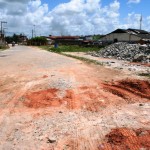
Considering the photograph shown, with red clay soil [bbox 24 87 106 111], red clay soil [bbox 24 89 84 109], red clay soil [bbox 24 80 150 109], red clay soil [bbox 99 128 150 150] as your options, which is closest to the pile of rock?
red clay soil [bbox 24 80 150 109]

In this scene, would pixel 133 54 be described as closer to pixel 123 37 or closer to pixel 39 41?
pixel 123 37

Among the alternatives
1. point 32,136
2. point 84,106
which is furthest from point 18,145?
point 84,106

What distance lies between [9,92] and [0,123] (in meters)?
4.72

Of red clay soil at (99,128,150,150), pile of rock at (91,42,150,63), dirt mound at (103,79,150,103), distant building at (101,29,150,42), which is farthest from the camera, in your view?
distant building at (101,29,150,42)

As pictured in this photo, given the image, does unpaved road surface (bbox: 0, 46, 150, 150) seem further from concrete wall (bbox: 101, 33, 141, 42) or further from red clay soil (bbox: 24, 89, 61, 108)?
concrete wall (bbox: 101, 33, 141, 42)

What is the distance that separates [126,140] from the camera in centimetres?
755

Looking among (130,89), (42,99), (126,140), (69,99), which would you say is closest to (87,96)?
(69,99)

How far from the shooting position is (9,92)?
1377 centimetres

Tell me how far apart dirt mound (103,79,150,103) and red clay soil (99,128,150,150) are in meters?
3.69

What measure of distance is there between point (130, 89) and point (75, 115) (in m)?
4.73

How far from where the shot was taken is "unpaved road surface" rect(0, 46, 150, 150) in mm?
7617

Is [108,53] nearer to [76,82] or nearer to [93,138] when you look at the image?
[76,82]

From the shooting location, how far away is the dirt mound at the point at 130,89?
12.6m

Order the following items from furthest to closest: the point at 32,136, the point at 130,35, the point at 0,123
Answer: the point at 130,35, the point at 0,123, the point at 32,136
